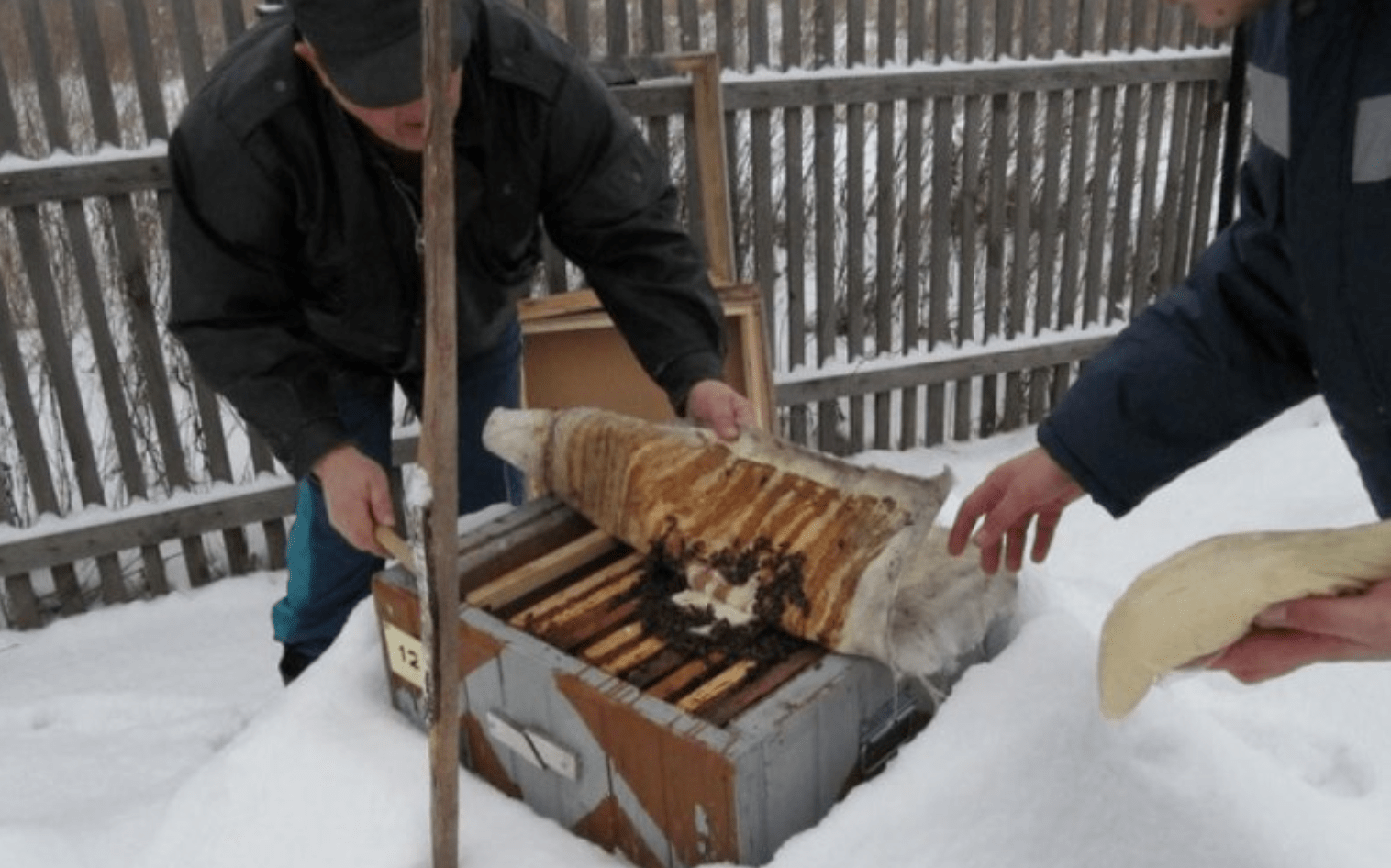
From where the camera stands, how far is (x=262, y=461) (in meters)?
3.93

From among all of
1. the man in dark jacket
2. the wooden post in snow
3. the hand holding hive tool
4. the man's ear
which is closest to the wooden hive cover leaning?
the man in dark jacket

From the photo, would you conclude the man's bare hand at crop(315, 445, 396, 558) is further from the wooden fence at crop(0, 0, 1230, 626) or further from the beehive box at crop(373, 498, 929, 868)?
the wooden fence at crop(0, 0, 1230, 626)

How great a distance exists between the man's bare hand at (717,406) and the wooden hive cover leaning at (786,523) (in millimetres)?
158

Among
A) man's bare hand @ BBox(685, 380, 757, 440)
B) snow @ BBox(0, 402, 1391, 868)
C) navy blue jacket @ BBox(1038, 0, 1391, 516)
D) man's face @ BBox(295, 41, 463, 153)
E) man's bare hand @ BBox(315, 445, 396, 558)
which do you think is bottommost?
snow @ BBox(0, 402, 1391, 868)

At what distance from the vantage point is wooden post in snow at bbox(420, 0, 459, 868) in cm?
120

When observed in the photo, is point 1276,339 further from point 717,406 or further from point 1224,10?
point 717,406

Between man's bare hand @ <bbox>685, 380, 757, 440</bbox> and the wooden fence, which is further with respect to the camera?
the wooden fence

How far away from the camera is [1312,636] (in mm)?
1080

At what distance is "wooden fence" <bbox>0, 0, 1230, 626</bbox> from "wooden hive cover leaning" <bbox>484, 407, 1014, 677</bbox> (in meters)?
2.17

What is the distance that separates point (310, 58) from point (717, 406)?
0.90 meters

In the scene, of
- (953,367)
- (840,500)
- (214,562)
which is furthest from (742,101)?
(840,500)

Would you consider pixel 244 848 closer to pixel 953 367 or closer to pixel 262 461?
pixel 262 461

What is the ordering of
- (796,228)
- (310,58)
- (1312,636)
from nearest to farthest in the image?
(1312,636) < (310,58) < (796,228)

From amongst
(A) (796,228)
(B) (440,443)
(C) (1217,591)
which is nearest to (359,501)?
(B) (440,443)
